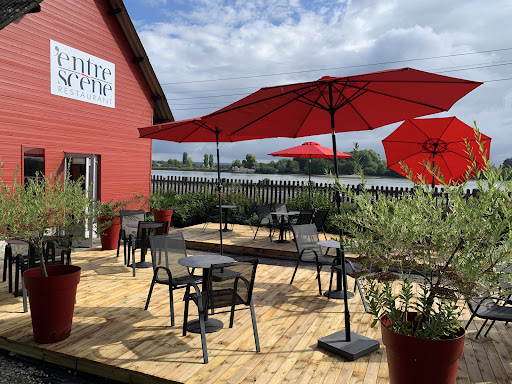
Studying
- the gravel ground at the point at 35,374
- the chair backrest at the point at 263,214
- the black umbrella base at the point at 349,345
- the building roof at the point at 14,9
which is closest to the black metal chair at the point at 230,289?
the black umbrella base at the point at 349,345

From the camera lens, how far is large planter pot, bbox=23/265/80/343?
378 cm

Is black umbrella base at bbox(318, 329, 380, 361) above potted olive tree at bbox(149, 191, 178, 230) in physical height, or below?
below

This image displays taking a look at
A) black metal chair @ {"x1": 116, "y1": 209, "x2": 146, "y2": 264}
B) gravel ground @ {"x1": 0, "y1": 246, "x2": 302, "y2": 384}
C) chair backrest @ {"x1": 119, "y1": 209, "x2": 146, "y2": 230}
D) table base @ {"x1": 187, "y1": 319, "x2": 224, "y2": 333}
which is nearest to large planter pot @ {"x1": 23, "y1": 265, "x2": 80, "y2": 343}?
gravel ground @ {"x1": 0, "y1": 246, "x2": 302, "y2": 384}

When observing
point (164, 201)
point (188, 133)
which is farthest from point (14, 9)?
point (164, 201)

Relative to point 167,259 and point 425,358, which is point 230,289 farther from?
point 425,358

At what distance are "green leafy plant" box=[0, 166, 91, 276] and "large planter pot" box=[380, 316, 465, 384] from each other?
122 inches

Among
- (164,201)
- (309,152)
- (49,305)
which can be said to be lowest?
(49,305)

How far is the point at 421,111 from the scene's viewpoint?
428 centimetres

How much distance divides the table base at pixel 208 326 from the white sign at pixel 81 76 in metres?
7.76

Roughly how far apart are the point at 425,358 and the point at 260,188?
12.5 meters

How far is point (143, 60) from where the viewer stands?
1225cm

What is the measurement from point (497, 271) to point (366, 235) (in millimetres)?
774

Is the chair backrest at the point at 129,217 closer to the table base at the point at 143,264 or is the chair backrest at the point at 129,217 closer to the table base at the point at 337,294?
the table base at the point at 143,264

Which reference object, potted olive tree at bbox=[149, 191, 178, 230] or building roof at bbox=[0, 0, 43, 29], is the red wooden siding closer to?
building roof at bbox=[0, 0, 43, 29]
